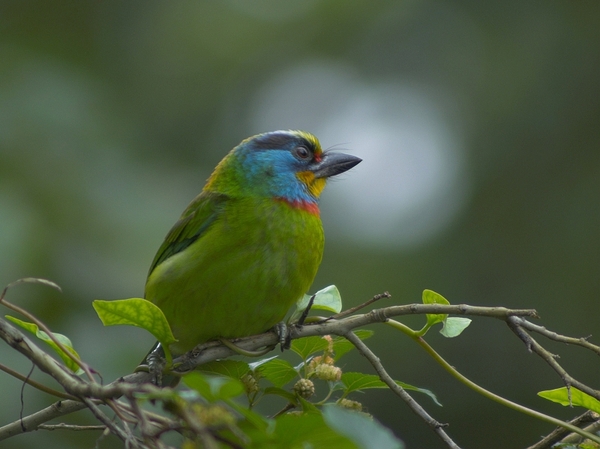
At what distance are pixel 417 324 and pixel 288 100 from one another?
3.28 meters

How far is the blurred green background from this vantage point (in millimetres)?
4219

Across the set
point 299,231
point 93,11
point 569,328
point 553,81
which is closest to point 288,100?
point 93,11

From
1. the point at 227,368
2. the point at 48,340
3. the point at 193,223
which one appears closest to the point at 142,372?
the point at 227,368

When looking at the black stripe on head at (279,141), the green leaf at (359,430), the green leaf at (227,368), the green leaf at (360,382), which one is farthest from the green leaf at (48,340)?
the black stripe on head at (279,141)

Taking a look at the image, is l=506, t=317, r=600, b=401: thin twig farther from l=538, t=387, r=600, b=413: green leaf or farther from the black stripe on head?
the black stripe on head

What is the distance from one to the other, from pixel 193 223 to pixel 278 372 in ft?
4.33

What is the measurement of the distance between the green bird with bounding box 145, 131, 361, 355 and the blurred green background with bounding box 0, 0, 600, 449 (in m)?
0.76

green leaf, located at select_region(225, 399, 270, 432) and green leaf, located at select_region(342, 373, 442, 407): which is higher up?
green leaf, located at select_region(225, 399, 270, 432)

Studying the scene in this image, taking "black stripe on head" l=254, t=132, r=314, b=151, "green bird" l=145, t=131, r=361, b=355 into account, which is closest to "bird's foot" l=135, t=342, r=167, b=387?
"green bird" l=145, t=131, r=361, b=355

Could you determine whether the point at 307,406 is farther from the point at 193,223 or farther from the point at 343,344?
the point at 193,223

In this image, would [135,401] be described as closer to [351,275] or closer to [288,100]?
[351,275]

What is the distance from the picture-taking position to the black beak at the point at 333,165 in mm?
3482

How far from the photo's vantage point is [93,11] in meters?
7.64

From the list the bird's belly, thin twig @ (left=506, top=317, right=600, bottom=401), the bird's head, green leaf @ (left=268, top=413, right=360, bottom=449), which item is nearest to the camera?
green leaf @ (left=268, top=413, right=360, bottom=449)
